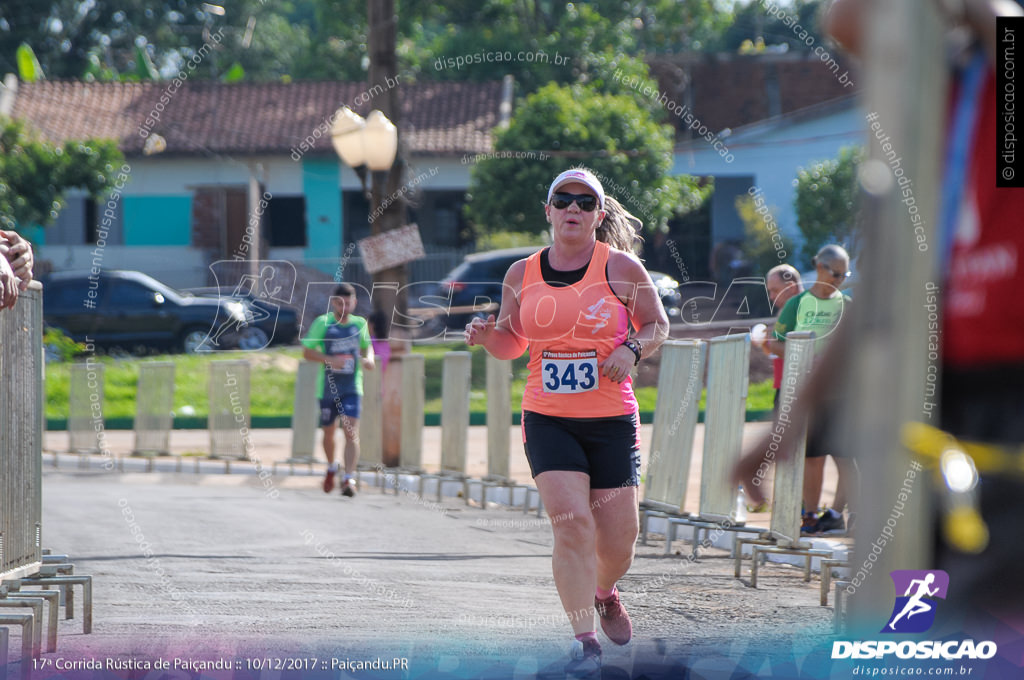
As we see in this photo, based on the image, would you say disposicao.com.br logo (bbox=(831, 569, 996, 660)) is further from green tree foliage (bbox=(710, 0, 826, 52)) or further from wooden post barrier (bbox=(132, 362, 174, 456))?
green tree foliage (bbox=(710, 0, 826, 52))

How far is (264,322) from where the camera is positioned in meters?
16.4

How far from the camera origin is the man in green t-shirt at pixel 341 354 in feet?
38.2

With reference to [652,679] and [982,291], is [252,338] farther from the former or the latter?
[982,291]

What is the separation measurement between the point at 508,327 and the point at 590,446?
0.62 meters

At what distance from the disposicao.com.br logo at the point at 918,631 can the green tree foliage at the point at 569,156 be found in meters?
24.3

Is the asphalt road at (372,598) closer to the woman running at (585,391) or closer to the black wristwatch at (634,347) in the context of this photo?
the woman running at (585,391)

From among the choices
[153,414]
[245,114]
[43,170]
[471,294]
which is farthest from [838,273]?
[245,114]

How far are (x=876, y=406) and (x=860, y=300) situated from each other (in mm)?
119

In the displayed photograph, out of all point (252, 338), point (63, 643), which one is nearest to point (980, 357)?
point (63, 643)

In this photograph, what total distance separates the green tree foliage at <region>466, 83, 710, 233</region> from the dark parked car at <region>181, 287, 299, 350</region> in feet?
17.8

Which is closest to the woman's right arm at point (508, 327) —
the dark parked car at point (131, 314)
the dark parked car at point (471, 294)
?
the dark parked car at point (471, 294)

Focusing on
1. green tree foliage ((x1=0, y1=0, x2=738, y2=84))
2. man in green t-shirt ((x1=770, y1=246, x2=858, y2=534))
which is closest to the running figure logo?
man in green t-shirt ((x1=770, y1=246, x2=858, y2=534))

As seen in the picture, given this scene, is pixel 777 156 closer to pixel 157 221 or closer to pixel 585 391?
pixel 157 221

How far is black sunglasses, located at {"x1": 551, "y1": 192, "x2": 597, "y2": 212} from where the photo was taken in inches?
205
